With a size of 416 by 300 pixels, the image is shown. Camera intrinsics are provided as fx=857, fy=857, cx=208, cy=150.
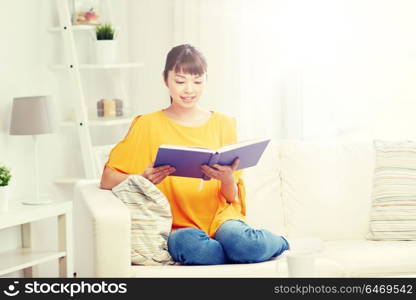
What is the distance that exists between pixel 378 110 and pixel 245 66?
0.76m

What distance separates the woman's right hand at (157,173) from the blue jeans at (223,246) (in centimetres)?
20

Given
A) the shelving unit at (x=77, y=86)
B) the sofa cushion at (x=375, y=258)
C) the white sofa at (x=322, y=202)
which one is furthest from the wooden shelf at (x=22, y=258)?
the sofa cushion at (x=375, y=258)

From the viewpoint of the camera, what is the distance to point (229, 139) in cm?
333

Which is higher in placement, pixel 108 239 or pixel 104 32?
pixel 104 32

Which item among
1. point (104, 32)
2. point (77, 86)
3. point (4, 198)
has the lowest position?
point (4, 198)

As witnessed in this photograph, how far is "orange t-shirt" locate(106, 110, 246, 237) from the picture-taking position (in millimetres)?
3199

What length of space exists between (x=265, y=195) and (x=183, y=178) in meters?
0.46

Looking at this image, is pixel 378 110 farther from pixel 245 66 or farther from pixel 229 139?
pixel 229 139

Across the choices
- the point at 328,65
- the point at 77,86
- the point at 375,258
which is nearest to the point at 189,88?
the point at 375,258

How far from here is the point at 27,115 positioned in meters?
4.05

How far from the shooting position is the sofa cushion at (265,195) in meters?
3.50

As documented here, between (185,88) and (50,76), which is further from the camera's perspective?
(50,76)

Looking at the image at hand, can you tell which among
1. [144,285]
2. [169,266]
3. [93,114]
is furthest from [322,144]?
[93,114]

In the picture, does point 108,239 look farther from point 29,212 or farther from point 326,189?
point 29,212
